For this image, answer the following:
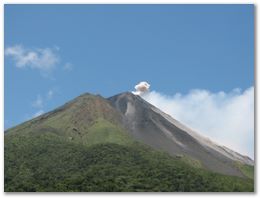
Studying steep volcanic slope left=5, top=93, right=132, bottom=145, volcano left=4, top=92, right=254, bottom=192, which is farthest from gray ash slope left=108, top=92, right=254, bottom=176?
steep volcanic slope left=5, top=93, right=132, bottom=145

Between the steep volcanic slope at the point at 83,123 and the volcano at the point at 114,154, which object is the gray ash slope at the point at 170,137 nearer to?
the volcano at the point at 114,154

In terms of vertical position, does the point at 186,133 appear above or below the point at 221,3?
below

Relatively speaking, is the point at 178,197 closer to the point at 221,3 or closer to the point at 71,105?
the point at 221,3

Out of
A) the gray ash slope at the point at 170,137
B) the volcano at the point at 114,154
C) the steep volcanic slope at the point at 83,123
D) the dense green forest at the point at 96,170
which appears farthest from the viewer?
the gray ash slope at the point at 170,137

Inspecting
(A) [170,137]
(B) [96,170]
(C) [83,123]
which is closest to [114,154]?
(B) [96,170]

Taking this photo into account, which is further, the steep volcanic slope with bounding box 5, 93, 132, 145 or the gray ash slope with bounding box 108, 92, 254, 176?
the gray ash slope with bounding box 108, 92, 254, 176

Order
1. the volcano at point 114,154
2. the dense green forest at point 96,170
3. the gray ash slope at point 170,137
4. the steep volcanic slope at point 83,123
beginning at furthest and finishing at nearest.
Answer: the gray ash slope at point 170,137, the steep volcanic slope at point 83,123, the volcano at point 114,154, the dense green forest at point 96,170

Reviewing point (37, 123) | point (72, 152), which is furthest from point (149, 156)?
point (37, 123)

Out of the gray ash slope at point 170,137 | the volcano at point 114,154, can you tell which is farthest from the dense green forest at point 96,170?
the gray ash slope at point 170,137

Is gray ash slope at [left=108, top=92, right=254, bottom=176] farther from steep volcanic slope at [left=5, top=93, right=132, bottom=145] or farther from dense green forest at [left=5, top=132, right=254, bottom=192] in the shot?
dense green forest at [left=5, top=132, right=254, bottom=192]
